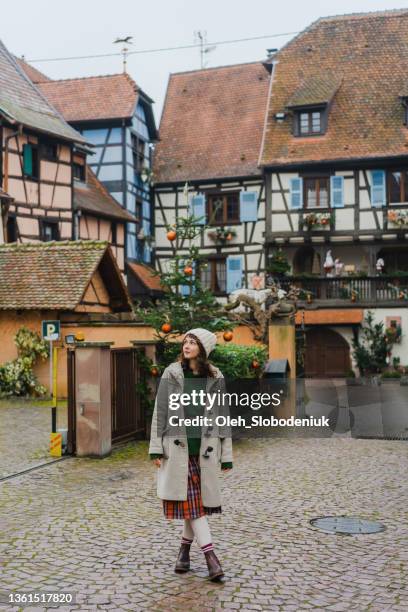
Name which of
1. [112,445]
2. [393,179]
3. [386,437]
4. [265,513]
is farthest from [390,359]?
[265,513]

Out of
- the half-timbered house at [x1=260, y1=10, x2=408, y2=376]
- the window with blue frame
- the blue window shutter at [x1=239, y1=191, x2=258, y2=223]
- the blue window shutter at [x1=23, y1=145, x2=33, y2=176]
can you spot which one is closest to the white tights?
the blue window shutter at [x1=23, y1=145, x2=33, y2=176]

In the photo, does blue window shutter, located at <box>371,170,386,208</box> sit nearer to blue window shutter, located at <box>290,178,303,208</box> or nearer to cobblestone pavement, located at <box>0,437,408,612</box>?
blue window shutter, located at <box>290,178,303,208</box>

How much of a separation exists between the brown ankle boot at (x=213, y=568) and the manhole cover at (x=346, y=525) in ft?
6.00

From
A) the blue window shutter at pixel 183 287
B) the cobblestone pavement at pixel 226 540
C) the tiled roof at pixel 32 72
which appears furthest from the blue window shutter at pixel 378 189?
the cobblestone pavement at pixel 226 540

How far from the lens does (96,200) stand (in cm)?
3189

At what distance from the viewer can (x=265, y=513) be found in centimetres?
788

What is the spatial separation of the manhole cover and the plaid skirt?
1.85 metres

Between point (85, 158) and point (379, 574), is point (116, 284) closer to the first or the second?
point (85, 158)

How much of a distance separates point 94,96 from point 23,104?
6908mm

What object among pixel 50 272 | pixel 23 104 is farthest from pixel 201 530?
pixel 23 104

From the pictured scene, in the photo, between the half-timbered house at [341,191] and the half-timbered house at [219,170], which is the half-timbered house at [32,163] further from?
the half-timbered house at [341,191]

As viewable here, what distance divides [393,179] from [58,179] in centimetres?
1280

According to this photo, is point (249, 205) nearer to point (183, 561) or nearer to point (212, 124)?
point (212, 124)

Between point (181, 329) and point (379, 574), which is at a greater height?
point (181, 329)
